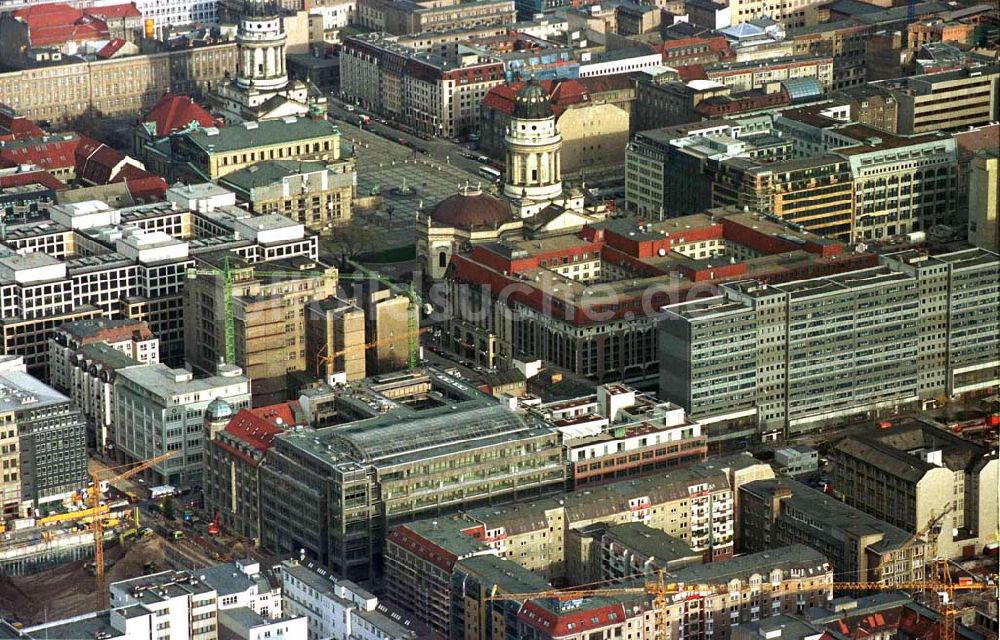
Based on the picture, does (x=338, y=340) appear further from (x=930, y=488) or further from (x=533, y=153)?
(x=930, y=488)

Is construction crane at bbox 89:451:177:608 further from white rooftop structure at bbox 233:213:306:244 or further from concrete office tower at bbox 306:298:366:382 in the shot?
white rooftop structure at bbox 233:213:306:244

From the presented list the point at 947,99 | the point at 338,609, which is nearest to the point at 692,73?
the point at 947,99

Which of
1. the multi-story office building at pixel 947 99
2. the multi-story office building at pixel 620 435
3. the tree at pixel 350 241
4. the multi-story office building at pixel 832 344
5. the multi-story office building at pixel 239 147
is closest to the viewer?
the multi-story office building at pixel 620 435

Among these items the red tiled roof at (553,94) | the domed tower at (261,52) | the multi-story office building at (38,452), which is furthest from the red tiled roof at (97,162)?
the multi-story office building at (38,452)

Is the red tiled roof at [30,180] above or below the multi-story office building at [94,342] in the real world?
above

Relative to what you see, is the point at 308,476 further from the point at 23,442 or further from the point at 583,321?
the point at 583,321

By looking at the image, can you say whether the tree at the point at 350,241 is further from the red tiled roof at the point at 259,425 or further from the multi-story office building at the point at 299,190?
the red tiled roof at the point at 259,425
